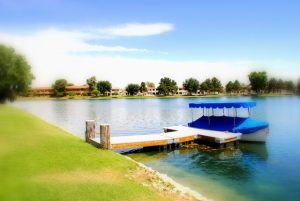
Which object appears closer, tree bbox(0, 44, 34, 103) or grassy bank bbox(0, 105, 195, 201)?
grassy bank bbox(0, 105, 195, 201)

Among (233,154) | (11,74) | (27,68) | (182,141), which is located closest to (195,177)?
(233,154)

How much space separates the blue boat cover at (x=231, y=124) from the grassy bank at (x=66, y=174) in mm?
16809

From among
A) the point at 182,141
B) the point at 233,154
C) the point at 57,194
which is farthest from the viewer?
the point at 182,141

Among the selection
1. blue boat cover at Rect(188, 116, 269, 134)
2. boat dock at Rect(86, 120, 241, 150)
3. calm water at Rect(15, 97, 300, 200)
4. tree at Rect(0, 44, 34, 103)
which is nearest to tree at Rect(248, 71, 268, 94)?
tree at Rect(0, 44, 34, 103)

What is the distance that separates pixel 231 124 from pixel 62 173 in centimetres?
2352

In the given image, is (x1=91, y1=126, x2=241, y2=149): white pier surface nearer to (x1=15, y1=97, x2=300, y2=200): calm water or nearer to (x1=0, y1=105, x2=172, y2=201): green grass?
(x1=15, y1=97, x2=300, y2=200): calm water

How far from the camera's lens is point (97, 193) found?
520 inches

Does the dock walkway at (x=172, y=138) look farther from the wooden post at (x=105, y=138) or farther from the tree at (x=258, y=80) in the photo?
the tree at (x=258, y=80)

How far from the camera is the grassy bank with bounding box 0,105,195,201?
12.6 meters

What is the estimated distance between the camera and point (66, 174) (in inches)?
619

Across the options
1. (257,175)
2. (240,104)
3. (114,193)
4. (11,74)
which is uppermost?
(11,74)

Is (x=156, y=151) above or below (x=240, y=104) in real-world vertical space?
below

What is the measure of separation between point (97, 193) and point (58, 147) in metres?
9.42

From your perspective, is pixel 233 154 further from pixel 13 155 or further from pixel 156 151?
pixel 13 155
